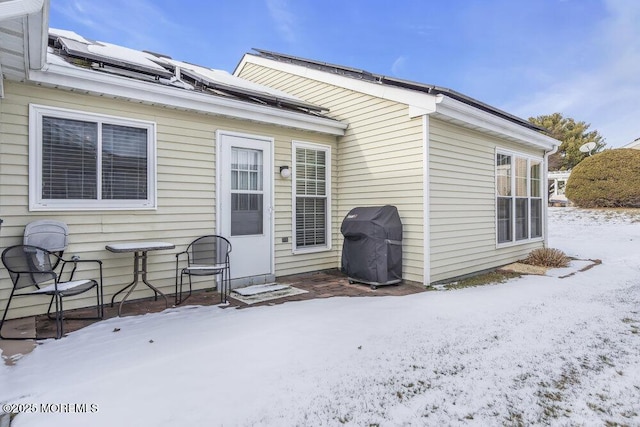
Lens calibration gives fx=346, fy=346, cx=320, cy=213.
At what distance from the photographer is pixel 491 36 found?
12273 mm

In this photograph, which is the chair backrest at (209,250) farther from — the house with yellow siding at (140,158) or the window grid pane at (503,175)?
the window grid pane at (503,175)

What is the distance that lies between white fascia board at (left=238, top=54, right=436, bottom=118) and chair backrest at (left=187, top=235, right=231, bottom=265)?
343 cm

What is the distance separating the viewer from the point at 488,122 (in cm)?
615

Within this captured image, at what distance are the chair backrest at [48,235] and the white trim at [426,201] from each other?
15.2 feet

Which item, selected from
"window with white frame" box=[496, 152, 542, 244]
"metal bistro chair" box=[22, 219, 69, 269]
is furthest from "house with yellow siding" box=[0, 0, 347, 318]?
"window with white frame" box=[496, 152, 542, 244]

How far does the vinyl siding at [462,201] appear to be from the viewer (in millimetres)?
5457

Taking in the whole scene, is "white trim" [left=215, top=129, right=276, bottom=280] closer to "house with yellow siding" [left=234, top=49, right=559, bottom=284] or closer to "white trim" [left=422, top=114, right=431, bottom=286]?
"house with yellow siding" [left=234, top=49, right=559, bottom=284]

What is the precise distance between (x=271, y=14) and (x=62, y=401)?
12019 mm

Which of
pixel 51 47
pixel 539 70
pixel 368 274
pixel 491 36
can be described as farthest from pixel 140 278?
pixel 539 70

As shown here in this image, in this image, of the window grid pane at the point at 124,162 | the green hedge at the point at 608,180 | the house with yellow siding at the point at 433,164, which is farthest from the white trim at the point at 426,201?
the green hedge at the point at 608,180

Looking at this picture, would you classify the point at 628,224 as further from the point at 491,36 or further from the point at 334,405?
the point at 334,405

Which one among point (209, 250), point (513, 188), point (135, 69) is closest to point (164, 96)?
point (135, 69)

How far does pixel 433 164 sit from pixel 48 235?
199 inches

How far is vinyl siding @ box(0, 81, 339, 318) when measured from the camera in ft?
12.0
